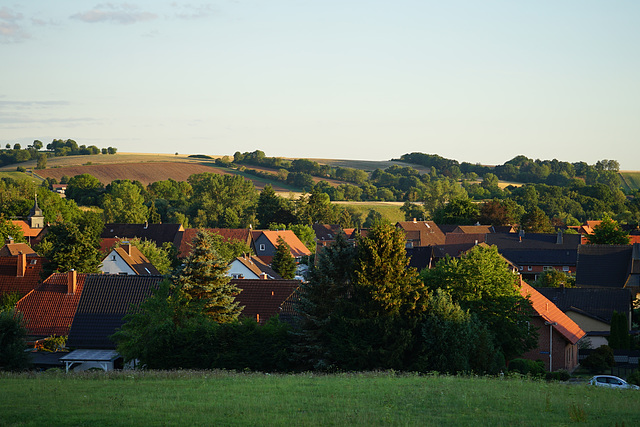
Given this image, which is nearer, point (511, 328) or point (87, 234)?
point (511, 328)

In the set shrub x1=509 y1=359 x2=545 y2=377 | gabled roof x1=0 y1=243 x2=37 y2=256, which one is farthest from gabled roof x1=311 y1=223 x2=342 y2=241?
shrub x1=509 y1=359 x2=545 y2=377

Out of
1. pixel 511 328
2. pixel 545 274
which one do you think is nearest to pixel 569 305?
pixel 545 274

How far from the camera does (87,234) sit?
1997 inches

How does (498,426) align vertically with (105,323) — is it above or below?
above

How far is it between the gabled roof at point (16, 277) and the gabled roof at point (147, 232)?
4057 cm

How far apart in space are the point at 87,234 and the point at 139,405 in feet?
126

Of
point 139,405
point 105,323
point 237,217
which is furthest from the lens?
point 237,217

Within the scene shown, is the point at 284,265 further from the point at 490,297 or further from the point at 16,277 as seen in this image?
the point at 490,297

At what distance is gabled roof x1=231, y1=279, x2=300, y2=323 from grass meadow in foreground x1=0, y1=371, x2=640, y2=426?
1399cm

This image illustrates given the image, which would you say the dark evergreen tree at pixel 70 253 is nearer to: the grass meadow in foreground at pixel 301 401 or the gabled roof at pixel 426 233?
the grass meadow in foreground at pixel 301 401

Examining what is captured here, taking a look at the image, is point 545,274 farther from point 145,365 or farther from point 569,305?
point 145,365

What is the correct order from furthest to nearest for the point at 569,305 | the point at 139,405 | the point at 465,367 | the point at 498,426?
the point at 569,305 → the point at 465,367 → the point at 139,405 → the point at 498,426

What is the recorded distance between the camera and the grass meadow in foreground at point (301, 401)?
13.4 m

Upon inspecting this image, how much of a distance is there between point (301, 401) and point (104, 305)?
2002 cm
